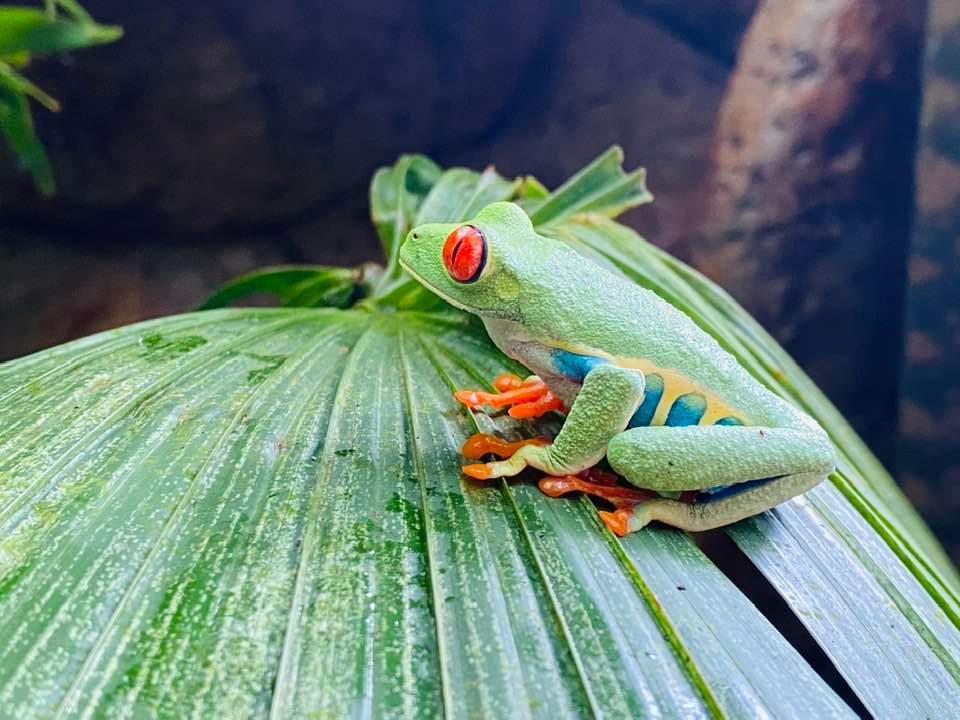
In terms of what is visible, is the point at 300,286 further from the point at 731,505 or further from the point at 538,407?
the point at 731,505

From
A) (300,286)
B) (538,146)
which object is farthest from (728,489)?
(538,146)

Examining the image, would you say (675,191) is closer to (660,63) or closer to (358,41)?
(660,63)

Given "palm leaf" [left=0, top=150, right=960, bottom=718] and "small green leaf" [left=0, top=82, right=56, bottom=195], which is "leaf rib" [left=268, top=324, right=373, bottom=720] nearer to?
"palm leaf" [left=0, top=150, right=960, bottom=718]

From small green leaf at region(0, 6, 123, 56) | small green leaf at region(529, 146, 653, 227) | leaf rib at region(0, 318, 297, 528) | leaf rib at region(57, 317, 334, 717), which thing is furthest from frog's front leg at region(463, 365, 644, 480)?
small green leaf at region(0, 6, 123, 56)

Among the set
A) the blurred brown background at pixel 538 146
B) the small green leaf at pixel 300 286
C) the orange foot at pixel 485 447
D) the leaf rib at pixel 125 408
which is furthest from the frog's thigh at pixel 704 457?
the blurred brown background at pixel 538 146

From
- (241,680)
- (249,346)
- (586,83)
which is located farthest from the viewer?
(586,83)

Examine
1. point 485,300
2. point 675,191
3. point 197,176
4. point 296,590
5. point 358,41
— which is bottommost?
point 296,590

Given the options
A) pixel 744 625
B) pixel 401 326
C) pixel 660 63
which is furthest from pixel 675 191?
pixel 744 625
